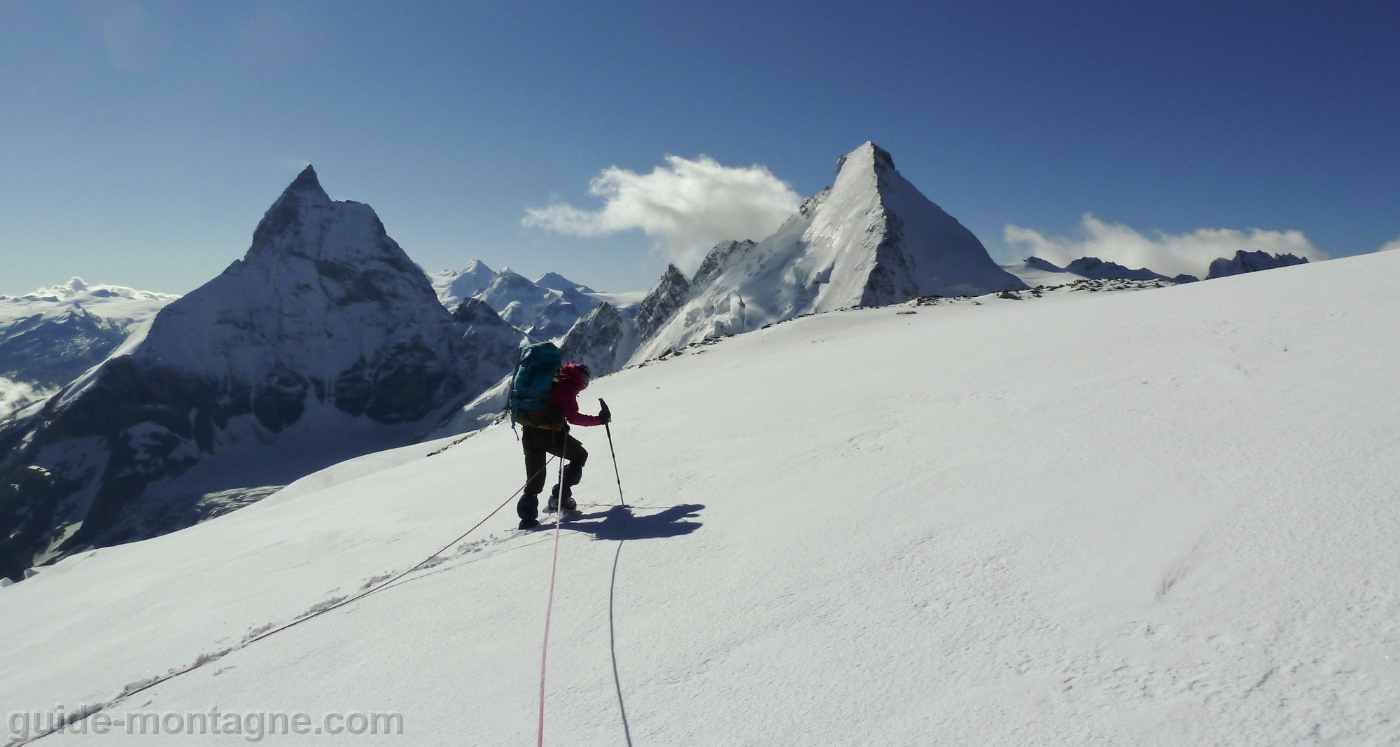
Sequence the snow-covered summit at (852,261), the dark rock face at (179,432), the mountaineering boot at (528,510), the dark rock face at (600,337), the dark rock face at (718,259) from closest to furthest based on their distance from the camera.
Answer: the mountaineering boot at (528,510), the snow-covered summit at (852,261), the dark rock face at (718,259), the dark rock face at (179,432), the dark rock face at (600,337)

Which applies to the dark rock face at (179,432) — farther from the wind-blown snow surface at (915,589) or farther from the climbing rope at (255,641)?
the climbing rope at (255,641)

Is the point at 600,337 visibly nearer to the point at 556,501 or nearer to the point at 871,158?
the point at 871,158

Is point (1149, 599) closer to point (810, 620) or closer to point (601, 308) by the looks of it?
point (810, 620)

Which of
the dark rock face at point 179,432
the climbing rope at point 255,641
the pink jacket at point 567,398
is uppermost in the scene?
the dark rock face at point 179,432

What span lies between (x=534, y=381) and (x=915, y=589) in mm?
4219

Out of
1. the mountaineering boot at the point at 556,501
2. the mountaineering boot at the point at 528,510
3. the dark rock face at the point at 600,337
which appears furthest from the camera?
the dark rock face at the point at 600,337

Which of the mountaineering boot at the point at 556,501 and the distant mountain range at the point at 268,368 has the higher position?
the distant mountain range at the point at 268,368

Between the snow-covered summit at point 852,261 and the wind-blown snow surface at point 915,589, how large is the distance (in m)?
63.9

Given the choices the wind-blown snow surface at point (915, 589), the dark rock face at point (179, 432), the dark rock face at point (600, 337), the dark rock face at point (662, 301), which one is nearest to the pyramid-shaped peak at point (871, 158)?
the dark rock face at point (662, 301)

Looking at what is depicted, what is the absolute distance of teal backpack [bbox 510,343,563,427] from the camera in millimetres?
6156

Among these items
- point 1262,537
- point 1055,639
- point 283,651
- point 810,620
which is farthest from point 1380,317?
point 283,651

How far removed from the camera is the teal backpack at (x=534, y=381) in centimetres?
616

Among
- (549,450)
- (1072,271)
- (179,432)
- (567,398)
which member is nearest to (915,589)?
(567,398)

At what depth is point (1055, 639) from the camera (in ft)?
8.11
